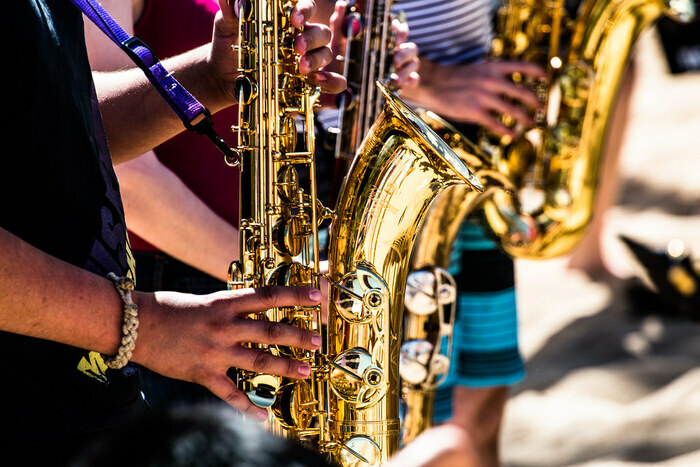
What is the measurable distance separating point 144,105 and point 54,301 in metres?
0.61

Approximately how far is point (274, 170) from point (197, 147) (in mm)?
496

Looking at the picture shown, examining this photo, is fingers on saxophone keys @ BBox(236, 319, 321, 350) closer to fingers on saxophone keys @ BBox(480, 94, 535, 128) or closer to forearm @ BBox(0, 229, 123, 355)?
forearm @ BBox(0, 229, 123, 355)

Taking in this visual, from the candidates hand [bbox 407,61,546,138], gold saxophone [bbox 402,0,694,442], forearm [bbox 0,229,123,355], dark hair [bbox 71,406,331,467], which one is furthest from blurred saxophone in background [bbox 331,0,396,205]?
dark hair [bbox 71,406,331,467]

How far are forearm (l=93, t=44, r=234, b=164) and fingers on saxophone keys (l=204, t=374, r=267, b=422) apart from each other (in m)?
0.56

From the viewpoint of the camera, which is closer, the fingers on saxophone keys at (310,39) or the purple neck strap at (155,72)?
the purple neck strap at (155,72)

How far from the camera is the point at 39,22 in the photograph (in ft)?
4.45

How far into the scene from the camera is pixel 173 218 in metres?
2.11

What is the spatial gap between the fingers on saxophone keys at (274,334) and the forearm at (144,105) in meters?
0.53

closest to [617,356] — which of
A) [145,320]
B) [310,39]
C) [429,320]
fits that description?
[429,320]

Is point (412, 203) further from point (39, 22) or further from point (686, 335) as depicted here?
point (686, 335)

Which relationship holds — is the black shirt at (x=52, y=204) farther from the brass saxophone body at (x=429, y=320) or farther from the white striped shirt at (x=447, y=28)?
the white striped shirt at (x=447, y=28)

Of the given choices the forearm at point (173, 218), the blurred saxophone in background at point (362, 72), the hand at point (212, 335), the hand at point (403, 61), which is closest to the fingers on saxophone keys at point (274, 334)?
the hand at point (212, 335)

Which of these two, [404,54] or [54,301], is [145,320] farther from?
[404,54]

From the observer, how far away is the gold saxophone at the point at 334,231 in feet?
5.63
